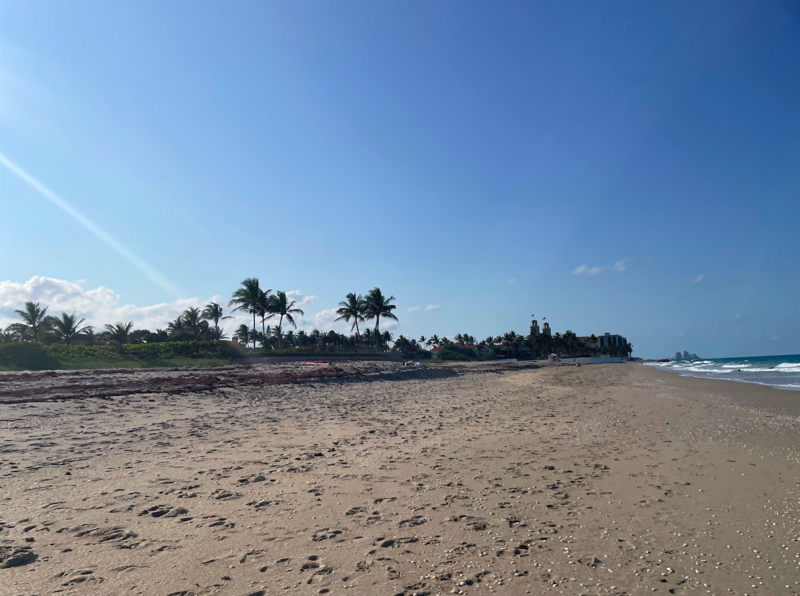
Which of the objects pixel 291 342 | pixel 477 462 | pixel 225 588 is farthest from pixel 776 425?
pixel 291 342

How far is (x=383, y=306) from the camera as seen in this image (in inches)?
2899

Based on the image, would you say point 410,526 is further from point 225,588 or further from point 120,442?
point 120,442

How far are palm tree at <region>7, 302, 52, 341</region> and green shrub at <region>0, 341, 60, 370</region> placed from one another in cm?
2118

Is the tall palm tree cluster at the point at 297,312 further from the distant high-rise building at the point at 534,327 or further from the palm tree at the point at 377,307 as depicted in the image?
the distant high-rise building at the point at 534,327

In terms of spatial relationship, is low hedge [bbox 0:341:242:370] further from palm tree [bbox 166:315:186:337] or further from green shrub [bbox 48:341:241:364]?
palm tree [bbox 166:315:186:337]

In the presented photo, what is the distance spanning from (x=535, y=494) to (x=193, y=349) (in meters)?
45.8

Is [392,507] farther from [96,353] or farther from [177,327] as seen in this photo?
[177,327]

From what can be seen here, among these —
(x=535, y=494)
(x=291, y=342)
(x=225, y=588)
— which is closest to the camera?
(x=225, y=588)

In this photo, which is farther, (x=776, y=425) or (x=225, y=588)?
(x=776, y=425)

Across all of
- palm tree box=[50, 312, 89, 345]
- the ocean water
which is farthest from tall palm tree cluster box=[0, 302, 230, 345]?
the ocean water

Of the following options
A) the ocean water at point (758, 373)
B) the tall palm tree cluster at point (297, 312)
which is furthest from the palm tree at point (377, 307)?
the ocean water at point (758, 373)

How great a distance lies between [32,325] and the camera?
167 feet

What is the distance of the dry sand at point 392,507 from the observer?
3.64 metres

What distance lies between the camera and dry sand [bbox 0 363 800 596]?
3.64 meters
